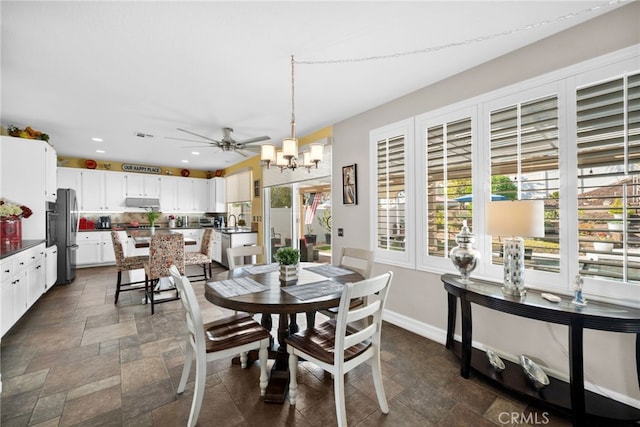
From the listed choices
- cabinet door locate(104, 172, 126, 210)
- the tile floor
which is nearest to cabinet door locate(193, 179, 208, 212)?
cabinet door locate(104, 172, 126, 210)

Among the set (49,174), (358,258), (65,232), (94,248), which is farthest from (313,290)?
(94,248)

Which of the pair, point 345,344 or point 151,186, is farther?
point 151,186

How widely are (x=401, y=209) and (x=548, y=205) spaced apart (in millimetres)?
1307

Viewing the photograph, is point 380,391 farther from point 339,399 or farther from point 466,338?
point 466,338

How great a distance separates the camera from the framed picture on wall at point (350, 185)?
358 cm

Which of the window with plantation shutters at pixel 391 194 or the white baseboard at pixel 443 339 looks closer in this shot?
the white baseboard at pixel 443 339

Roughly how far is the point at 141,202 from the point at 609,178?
823 centimetres

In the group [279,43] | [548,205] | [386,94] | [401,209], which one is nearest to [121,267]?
[279,43]

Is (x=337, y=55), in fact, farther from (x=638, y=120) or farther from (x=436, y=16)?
(x=638, y=120)

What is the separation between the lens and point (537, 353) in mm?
2062

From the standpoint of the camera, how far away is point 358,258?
2.76 metres

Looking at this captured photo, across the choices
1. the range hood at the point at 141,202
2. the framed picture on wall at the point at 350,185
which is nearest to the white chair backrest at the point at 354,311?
the framed picture on wall at the point at 350,185

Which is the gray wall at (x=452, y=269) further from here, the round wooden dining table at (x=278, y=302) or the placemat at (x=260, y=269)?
the placemat at (x=260, y=269)

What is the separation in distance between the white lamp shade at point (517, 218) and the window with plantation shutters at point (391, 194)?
3.73 ft
